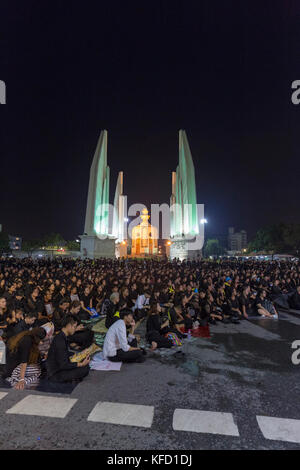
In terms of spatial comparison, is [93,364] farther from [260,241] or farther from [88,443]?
[260,241]

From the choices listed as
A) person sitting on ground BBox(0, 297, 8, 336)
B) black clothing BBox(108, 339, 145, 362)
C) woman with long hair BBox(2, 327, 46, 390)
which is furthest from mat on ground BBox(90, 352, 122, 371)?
person sitting on ground BBox(0, 297, 8, 336)

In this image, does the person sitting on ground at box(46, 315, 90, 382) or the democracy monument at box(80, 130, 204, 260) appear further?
the democracy monument at box(80, 130, 204, 260)

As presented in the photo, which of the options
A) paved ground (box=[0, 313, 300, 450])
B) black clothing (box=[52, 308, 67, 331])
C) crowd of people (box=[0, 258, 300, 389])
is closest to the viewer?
paved ground (box=[0, 313, 300, 450])

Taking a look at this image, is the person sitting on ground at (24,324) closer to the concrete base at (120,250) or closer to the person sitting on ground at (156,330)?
the person sitting on ground at (156,330)

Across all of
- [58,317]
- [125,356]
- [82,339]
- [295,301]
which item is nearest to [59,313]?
[58,317]

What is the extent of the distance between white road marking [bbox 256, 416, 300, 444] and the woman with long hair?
361 cm

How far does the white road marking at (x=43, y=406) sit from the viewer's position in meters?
3.47

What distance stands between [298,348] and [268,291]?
629cm

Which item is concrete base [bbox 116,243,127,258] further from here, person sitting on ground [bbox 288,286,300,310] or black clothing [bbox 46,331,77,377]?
black clothing [bbox 46,331,77,377]

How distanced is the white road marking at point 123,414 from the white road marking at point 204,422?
39 centimetres

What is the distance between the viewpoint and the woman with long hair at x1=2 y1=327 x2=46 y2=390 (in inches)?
167

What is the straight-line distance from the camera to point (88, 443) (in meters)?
2.91

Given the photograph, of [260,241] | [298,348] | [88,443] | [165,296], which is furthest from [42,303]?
[260,241]

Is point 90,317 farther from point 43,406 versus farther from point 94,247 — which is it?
point 94,247
